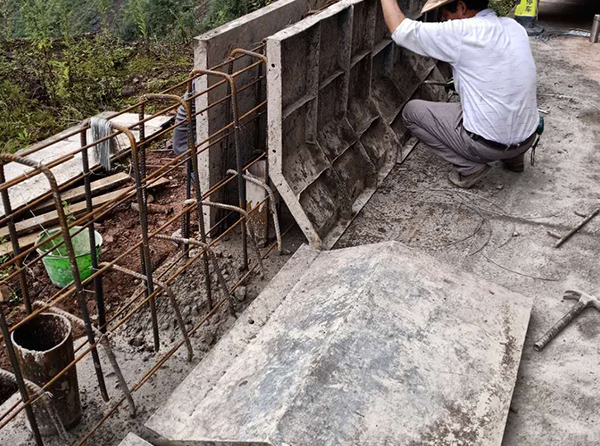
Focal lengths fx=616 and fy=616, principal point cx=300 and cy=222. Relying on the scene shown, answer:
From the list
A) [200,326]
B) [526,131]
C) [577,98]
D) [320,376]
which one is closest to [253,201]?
[200,326]

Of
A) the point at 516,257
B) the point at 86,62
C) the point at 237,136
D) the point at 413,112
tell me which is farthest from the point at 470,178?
the point at 86,62

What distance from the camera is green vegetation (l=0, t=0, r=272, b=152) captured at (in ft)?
28.7

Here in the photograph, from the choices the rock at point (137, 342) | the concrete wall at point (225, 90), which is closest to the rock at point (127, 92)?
the concrete wall at point (225, 90)

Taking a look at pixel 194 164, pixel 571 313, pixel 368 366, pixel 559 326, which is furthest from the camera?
pixel 571 313

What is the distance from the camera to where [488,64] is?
5.53m

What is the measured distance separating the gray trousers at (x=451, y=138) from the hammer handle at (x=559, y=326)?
6.45ft

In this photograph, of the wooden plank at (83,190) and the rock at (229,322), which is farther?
the wooden plank at (83,190)

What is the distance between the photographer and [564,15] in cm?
1213

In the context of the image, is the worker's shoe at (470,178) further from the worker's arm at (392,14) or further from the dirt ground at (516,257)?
the worker's arm at (392,14)

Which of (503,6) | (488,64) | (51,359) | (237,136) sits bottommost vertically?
(503,6)

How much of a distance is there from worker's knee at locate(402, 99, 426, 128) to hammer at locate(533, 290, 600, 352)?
2499 millimetres

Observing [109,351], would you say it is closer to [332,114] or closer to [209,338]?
[209,338]

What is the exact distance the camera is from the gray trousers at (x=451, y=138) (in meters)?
5.89

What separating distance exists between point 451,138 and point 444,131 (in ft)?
0.35
